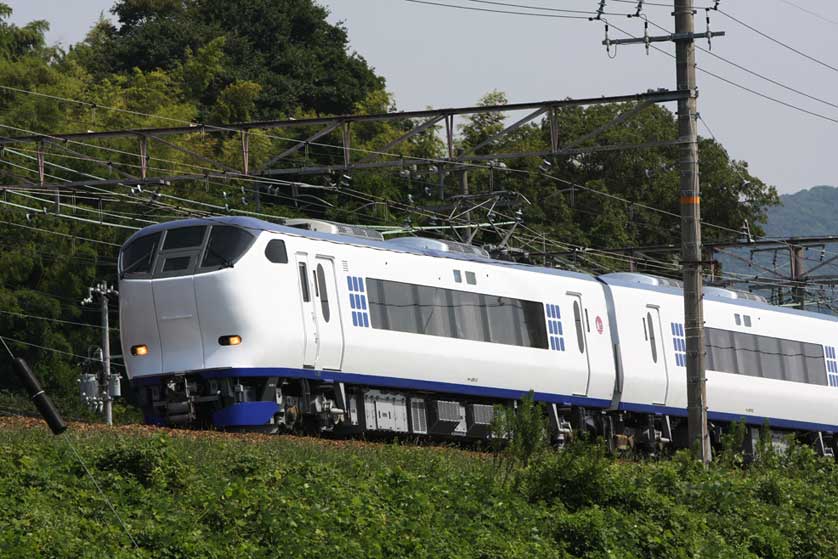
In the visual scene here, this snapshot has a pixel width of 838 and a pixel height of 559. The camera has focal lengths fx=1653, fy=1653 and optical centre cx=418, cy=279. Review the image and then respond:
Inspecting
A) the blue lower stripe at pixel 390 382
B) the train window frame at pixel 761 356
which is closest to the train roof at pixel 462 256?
the train window frame at pixel 761 356

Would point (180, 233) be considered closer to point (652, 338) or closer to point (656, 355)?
point (652, 338)

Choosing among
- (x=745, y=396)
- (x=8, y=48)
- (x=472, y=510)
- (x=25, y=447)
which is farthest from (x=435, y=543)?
(x=8, y=48)

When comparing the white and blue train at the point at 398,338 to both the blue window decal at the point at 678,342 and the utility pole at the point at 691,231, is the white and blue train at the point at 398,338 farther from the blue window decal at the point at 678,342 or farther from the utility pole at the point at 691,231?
the utility pole at the point at 691,231

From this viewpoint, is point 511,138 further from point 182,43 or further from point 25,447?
point 25,447

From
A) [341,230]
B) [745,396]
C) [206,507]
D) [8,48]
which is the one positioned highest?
[8,48]

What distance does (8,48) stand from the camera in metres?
68.8

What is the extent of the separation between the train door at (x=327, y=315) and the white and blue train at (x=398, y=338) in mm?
26

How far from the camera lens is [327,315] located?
2525 cm

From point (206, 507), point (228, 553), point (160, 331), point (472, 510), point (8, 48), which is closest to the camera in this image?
point (228, 553)

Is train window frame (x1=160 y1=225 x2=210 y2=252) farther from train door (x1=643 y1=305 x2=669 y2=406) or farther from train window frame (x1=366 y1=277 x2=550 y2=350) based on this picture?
train door (x1=643 y1=305 x2=669 y2=406)

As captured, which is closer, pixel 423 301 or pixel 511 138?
pixel 423 301

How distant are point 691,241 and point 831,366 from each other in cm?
1427

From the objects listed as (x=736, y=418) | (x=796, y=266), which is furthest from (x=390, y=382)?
(x=796, y=266)

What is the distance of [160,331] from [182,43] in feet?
186
